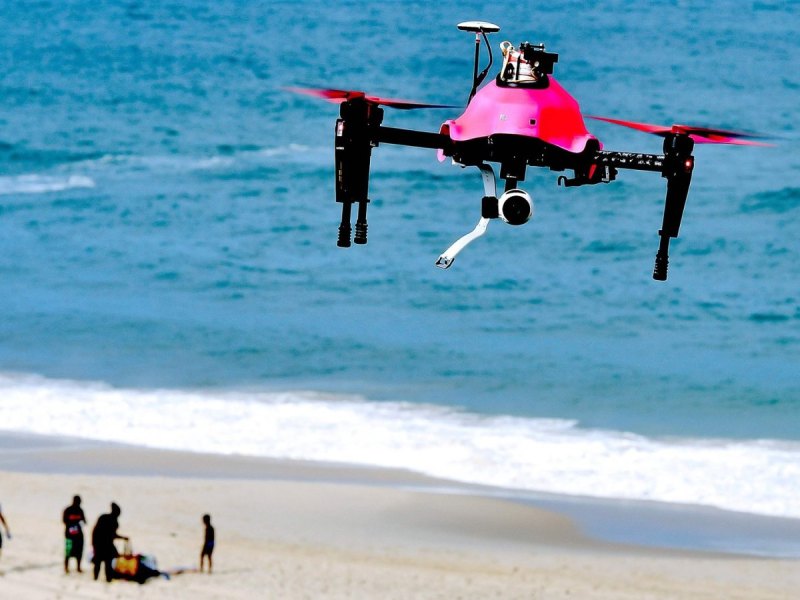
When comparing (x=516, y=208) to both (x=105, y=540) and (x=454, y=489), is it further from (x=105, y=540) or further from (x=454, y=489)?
(x=454, y=489)

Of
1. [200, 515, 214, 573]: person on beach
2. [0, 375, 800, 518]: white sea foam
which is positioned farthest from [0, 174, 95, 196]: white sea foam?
[200, 515, 214, 573]: person on beach

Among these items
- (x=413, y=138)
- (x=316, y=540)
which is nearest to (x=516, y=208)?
(x=413, y=138)

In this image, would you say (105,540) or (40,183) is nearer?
(105,540)

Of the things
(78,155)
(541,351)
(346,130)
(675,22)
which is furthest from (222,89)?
(346,130)

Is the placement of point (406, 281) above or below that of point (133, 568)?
above

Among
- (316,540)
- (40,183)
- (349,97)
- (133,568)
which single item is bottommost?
(133,568)

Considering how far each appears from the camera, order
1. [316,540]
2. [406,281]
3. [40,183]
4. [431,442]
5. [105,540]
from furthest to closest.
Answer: [40,183] → [406,281] → [431,442] → [316,540] → [105,540]

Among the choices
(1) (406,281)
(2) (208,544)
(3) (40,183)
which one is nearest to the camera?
(2) (208,544)

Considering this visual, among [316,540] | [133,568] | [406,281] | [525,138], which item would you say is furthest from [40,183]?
[525,138]

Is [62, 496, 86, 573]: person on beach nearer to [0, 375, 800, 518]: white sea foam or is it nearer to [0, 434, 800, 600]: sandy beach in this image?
[0, 434, 800, 600]: sandy beach
